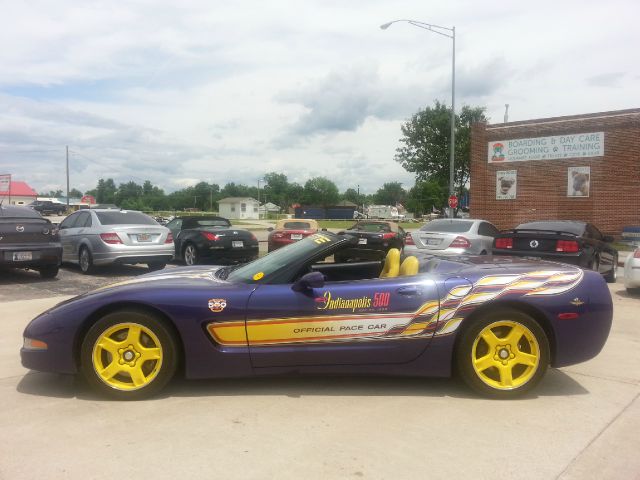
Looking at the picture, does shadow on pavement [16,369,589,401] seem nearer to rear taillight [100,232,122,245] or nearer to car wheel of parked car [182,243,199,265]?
rear taillight [100,232,122,245]

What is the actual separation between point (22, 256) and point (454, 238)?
26.5 feet

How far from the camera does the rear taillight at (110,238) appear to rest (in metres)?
10.2

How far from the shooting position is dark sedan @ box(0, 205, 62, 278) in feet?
29.6

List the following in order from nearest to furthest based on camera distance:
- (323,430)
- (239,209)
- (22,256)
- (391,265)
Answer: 1. (323,430)
2. (391,265)
3. (22,256)
4. (239,209)

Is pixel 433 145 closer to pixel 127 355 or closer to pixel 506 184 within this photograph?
pixel 506 184

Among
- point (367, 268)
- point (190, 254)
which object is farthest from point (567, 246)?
point (190, 254)

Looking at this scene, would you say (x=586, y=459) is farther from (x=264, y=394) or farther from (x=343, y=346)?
(x=264, y=394)

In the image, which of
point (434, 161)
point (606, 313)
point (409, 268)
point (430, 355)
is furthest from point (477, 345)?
point (434, 161)

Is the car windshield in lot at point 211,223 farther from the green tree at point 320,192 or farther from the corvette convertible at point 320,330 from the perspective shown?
the green tree at point 320,192

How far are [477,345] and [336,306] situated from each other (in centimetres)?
107

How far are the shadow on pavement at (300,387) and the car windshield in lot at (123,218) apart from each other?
6.69m

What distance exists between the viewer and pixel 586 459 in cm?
294

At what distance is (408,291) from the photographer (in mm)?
3824

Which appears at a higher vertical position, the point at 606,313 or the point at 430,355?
the point at 606,313
